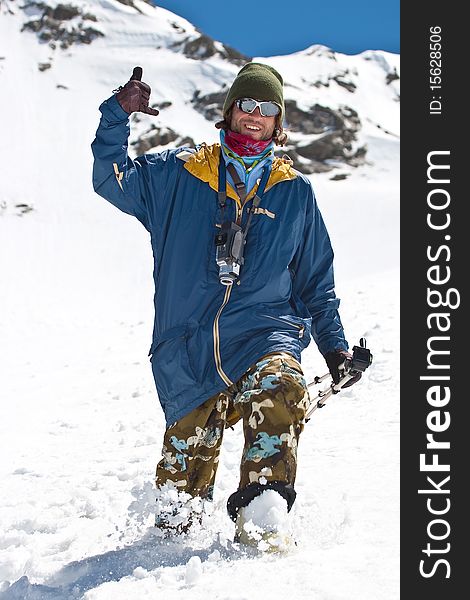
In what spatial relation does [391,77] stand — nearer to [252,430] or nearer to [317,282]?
[317,282]

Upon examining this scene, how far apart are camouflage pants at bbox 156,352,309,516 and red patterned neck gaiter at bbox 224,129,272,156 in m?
0.96

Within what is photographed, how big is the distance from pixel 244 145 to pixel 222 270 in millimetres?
634

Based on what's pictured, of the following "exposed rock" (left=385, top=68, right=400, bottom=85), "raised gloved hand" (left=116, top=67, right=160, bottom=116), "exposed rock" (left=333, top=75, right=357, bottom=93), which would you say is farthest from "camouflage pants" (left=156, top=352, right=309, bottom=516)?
"exposed rock" (left=385, top=68, right=400, bottom=85)

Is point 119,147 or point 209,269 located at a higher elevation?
point 119,147

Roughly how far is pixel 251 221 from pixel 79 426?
158 inches

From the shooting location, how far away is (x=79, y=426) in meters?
6.79

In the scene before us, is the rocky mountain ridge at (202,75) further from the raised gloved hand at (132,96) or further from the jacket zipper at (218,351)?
the jacket zipper at (218,351)

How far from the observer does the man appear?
3.24 metres

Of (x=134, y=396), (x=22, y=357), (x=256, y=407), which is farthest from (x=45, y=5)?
(x=256, y=407)

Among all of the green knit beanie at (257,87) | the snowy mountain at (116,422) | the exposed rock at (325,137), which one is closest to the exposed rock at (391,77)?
the exposed rock at (325,137)

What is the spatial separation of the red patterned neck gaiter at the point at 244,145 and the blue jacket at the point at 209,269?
0.32 feet

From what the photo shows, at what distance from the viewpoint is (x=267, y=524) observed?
278cm

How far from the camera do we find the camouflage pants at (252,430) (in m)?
2.92

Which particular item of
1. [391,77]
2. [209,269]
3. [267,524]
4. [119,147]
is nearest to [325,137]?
[391,77]
